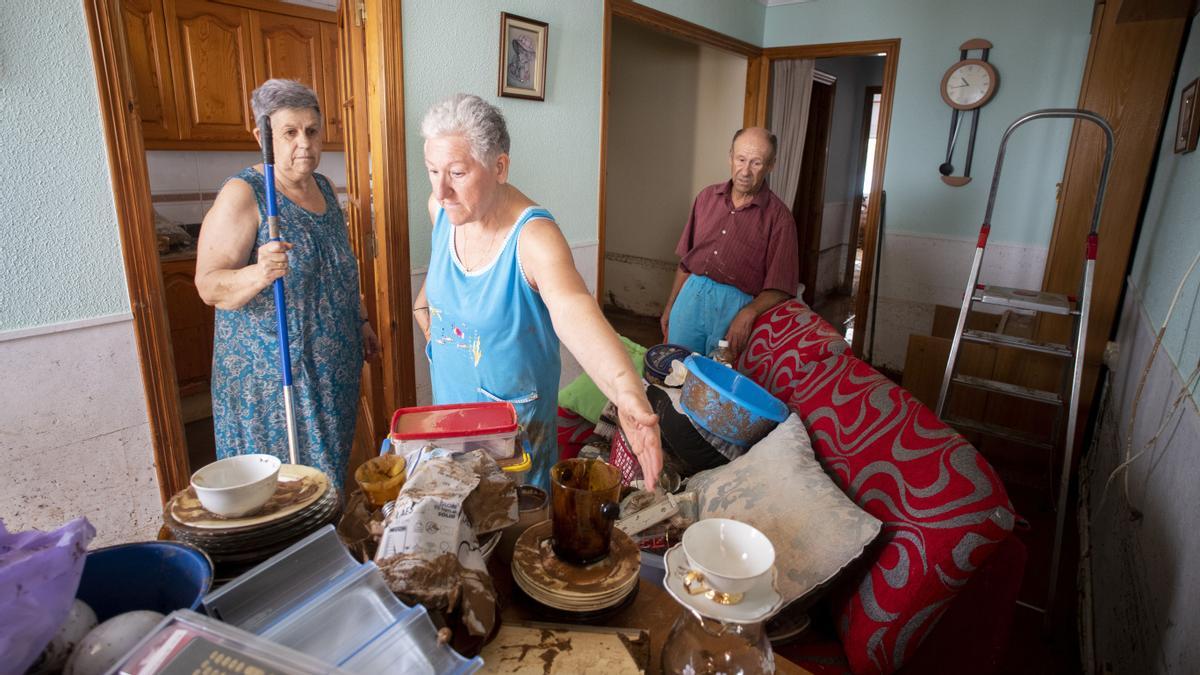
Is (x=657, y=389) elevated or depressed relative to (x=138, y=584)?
depressed

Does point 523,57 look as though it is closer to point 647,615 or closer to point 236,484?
point 236,484

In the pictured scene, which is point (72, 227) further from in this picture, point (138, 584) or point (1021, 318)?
point (1021, 318)

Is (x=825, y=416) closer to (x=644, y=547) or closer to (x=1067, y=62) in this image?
(x=644, y=547)

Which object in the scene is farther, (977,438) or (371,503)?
(977,438)

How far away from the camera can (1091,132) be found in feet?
10.2

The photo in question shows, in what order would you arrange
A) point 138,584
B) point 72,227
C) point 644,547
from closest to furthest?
point 138,584
point 644,547
point 72,227

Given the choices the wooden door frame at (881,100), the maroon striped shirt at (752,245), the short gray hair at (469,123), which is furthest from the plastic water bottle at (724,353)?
the wooden door frame at (881,100)

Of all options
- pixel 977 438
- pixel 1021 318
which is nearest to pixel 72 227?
pixel 977 438

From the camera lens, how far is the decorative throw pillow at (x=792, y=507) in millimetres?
1323

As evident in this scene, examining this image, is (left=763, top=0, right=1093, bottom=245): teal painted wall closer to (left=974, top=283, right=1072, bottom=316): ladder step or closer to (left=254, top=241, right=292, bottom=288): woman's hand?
(left=974, top=283, right=1072, bottom=316): ladder step

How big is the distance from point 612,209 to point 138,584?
524 cm

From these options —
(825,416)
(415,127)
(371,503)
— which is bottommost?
(825,416)

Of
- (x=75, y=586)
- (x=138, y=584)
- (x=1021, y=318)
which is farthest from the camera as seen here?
(x=1021, y=318)

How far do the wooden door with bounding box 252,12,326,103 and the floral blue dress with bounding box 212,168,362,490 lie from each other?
1.98 meters
